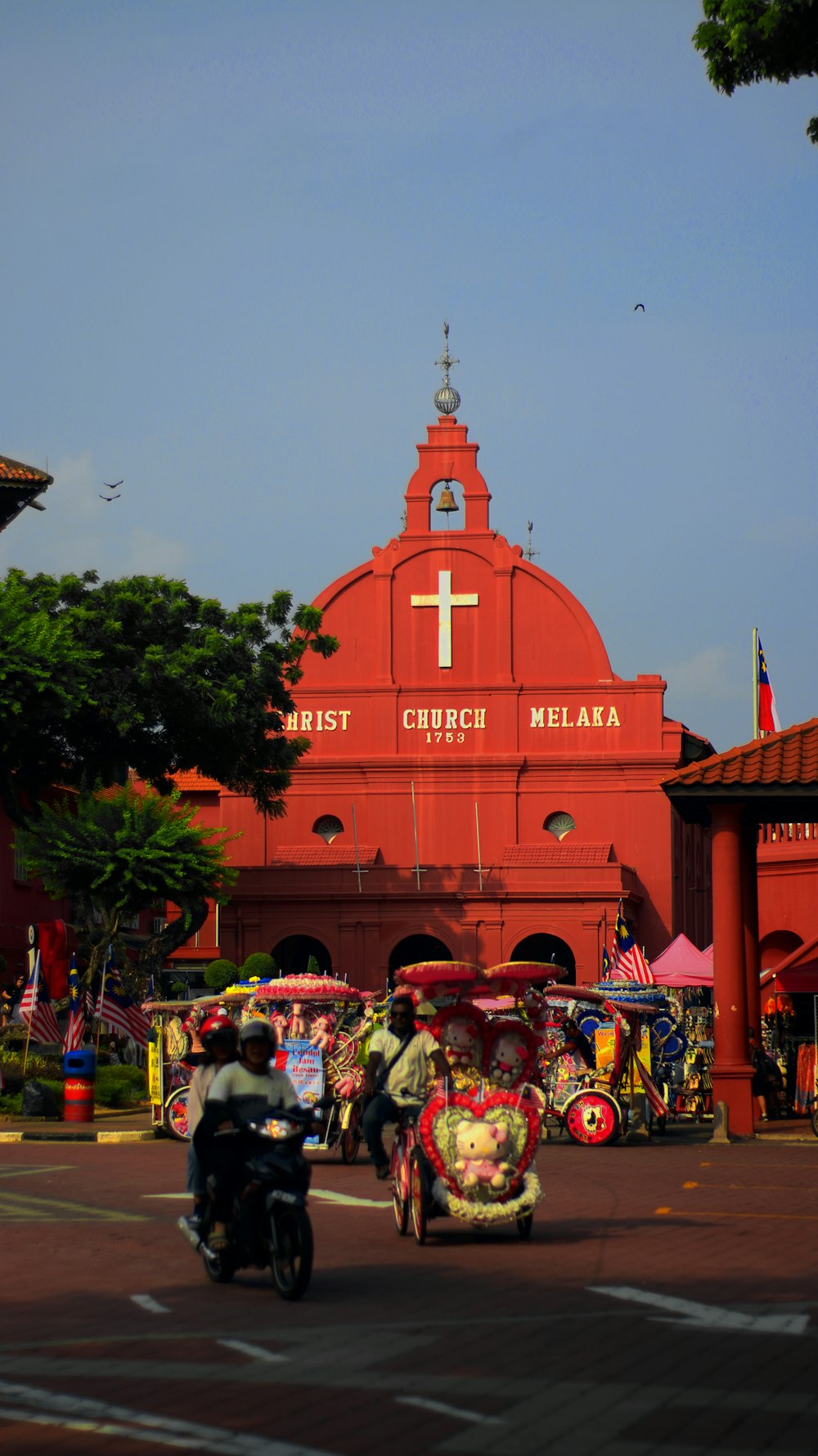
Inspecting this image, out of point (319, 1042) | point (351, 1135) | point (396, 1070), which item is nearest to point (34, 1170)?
point (351, 1135)

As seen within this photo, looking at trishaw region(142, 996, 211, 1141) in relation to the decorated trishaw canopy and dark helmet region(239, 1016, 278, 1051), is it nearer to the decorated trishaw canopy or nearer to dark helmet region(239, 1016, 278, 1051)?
the decorated trishaw canopy

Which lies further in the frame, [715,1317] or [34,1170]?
[34,1170]

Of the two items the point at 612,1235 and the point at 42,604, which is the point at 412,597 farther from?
the point at 612,1235

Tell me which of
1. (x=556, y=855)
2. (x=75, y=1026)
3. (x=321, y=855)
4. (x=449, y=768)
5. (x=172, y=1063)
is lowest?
(x=172, y=1063)

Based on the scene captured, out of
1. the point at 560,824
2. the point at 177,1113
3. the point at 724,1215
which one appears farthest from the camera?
the point at 560,824

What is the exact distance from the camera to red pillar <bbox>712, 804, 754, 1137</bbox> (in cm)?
2247

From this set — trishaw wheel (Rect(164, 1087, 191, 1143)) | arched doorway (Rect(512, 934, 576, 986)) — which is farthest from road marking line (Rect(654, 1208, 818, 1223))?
arched doorway (Rect(512, 934, 576, 986))

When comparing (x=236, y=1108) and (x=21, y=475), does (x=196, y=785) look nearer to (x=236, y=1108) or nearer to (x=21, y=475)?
(x=21, y=475)

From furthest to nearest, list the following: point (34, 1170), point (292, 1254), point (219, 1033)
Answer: point (34, 1170) < point (219, 1033) < point (292, 1254)

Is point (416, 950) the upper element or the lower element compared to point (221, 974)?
upper

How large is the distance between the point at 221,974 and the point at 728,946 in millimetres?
24188

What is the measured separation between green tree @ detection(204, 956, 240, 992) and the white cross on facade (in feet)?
34.2

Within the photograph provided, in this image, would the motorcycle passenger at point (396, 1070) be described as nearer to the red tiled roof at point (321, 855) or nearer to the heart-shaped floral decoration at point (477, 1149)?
the heart-shaped floral decoration at point (477, 1149)

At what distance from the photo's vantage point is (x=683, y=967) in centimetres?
3281
